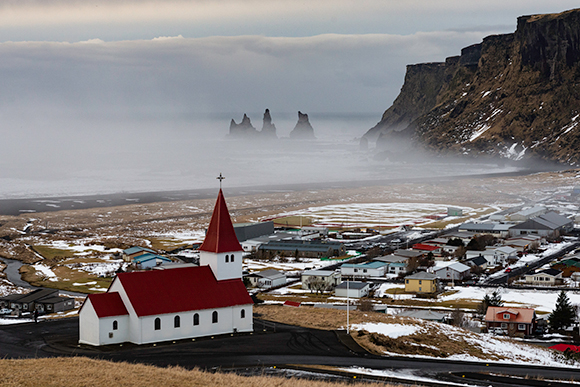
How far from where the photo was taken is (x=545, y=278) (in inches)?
2886

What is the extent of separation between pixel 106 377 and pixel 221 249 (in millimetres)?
17020

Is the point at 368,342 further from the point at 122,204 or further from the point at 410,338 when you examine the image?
the point at 122,204

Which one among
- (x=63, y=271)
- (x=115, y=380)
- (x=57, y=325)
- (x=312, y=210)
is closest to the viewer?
(x=115, y=380)

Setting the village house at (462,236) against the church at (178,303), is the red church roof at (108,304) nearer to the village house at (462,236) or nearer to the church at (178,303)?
the church at (178,303)

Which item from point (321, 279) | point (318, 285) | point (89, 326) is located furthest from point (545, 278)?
point (89, 326)

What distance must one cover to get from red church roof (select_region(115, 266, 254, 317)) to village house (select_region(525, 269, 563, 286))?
42.0 metres

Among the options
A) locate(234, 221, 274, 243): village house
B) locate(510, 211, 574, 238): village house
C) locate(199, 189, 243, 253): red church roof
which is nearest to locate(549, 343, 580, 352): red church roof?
locate(199, 189, 243, 253): red church roof

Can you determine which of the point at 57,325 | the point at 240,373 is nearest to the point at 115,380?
the point at 240,373

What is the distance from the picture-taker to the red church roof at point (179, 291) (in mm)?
39719

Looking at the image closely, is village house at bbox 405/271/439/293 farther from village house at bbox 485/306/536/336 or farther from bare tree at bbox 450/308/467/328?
village house at bbox 485/306/536/336

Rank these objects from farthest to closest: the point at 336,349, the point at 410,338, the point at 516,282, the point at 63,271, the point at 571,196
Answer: the point at 571,196
the point at 63,271
the point at 516,282
the point at 410,338
the point at 336,349

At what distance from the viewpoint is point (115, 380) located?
86.5ft

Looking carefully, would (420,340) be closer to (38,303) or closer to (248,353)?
(248,353)

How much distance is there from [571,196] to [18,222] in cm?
11915
